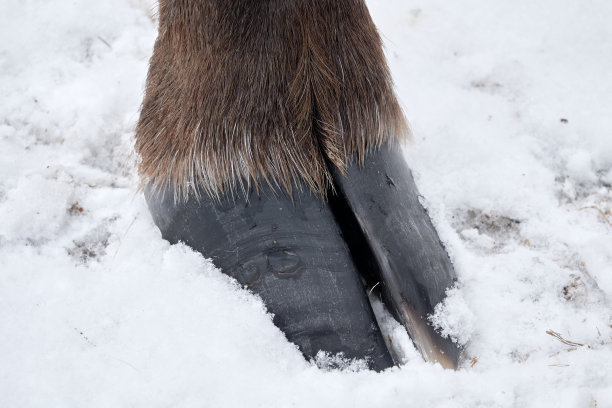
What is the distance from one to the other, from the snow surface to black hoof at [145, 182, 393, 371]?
51mm

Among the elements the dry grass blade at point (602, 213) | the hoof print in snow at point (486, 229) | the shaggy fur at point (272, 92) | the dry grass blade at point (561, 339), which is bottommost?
the dry grass blade at point (561, 339)

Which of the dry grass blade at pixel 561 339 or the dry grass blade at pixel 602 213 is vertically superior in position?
the dry grass blade at pixel 602 213

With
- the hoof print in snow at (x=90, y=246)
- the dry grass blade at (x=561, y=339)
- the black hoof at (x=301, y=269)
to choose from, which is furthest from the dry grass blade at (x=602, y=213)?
the hoof print in snow at (x=90, y=246)

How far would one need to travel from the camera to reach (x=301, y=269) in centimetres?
126

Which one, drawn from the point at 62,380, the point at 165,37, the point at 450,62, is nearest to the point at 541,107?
the point at 450,62

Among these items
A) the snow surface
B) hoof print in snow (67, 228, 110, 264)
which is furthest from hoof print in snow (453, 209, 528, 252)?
hoof print in snow (67, 228, 110, 264)

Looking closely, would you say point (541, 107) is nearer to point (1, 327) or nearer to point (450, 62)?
point (450, 62)

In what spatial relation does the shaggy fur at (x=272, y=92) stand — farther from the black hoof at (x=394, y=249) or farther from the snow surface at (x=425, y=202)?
the snow surface at (x=425, y=202)

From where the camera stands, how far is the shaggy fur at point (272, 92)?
127 cm

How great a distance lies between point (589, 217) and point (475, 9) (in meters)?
0.94

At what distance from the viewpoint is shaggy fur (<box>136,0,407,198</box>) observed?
4.15ft

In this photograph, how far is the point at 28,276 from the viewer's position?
4.82 ft

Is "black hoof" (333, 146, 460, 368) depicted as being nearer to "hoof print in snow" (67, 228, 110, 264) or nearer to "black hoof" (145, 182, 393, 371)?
"black hoof" (145, 182, 393, 371)

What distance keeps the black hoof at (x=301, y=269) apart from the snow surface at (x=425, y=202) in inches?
2.0
